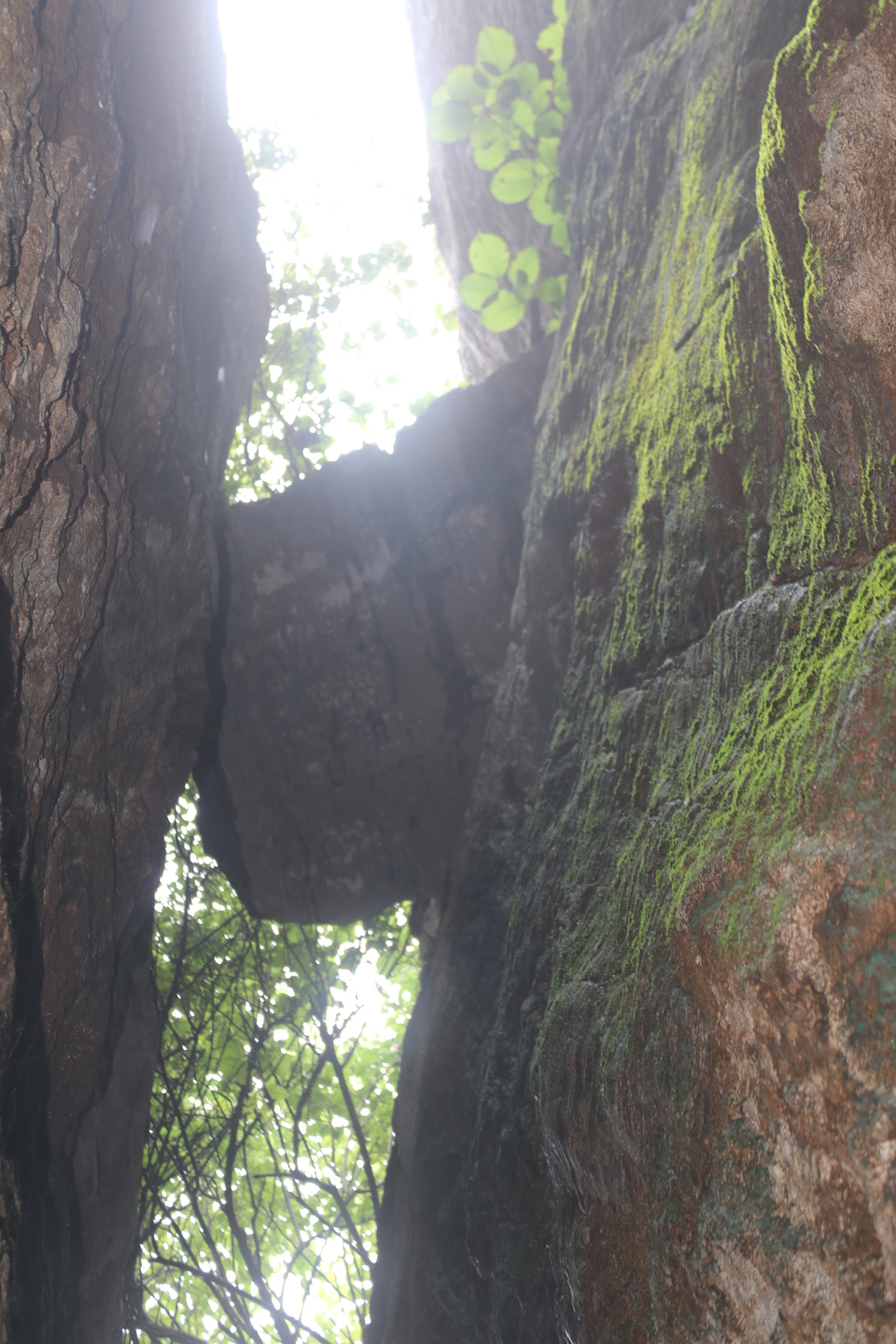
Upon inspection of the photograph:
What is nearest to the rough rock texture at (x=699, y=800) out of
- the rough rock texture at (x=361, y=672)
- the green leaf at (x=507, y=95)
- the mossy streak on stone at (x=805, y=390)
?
the mossy streak on stone at (x=805, y=390)

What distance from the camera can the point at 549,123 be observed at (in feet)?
18.0

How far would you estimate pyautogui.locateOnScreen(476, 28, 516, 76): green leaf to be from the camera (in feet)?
17.6

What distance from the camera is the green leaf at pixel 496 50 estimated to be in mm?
5363

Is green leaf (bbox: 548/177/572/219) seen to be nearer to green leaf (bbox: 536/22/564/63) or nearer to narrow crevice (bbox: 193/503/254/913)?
green leaf (bbox: 536/22/564/63)

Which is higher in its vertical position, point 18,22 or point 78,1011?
point 18,22

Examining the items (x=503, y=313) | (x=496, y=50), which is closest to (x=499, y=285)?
(x=503, y=313)

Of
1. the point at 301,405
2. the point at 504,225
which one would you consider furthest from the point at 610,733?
the point at 301,405

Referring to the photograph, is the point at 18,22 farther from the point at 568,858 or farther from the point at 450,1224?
the point at 450,1224

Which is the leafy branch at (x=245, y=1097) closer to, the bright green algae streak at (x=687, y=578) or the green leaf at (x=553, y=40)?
the bright green algae streak at (x=687, y=578)

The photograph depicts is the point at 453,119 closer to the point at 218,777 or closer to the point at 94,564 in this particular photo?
the point at 94,564

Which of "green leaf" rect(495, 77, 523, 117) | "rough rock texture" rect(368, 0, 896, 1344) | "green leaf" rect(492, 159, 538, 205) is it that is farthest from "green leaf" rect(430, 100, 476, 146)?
"rough rock texture" rect(368, 0, 896, 1344)

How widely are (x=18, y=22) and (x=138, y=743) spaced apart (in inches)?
108

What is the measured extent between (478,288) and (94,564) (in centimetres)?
321

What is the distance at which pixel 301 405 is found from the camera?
8188 mm
